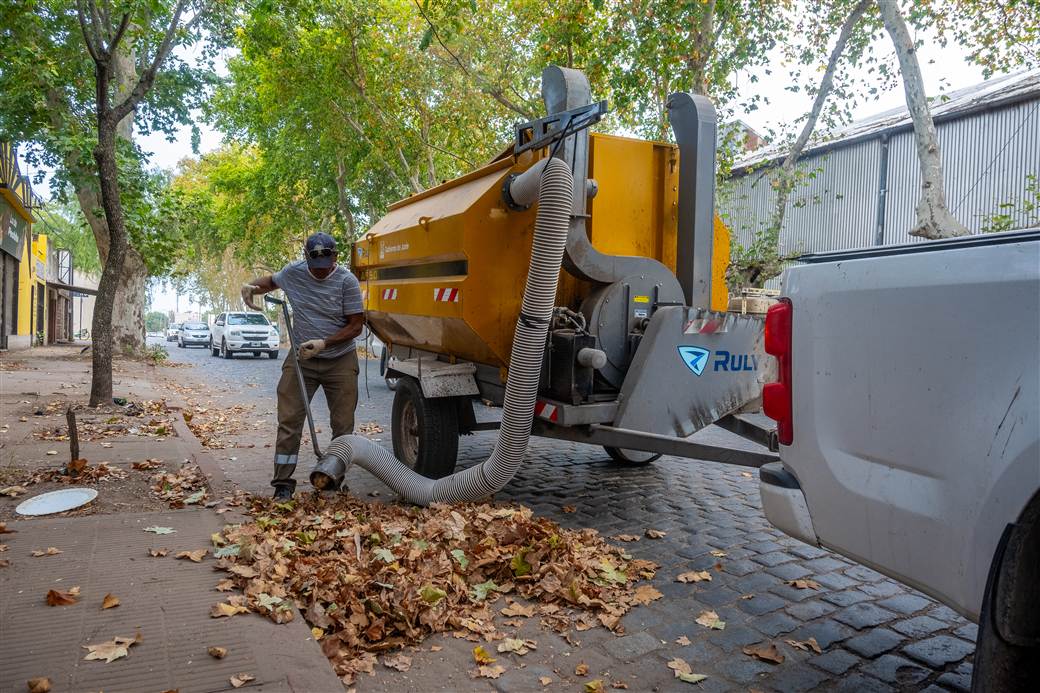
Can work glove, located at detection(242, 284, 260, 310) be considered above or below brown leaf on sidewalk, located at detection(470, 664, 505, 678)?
above

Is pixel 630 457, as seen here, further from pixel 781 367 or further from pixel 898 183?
pixel 898 183

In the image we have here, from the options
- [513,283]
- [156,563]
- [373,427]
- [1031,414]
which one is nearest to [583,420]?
[513,283]

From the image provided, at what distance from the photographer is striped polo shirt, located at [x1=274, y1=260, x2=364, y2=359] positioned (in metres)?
5.66

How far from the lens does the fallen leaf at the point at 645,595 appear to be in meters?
3.77

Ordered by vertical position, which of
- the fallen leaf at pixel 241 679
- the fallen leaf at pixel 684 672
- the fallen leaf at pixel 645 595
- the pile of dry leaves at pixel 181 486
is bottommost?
the fallen leaf at pixel 684 672

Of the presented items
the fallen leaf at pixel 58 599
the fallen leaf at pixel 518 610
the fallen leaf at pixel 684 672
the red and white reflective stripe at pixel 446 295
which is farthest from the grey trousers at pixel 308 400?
the fallen leaf at pixel 684 672

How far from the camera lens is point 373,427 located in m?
9.42

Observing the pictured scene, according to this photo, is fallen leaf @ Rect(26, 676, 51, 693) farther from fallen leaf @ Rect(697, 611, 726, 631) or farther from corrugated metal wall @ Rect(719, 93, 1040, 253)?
corrugated metal wall @ Rect(719, 93, 1040, 253)

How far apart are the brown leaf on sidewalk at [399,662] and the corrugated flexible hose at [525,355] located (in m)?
1.93

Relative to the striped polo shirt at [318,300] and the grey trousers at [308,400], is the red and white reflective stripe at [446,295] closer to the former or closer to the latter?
the striped polo shirt at [318,300]

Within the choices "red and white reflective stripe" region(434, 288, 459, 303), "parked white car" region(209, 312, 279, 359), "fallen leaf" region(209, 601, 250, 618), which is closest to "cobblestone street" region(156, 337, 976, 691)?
"fallen leaf" region(209, 601, 250, 618)

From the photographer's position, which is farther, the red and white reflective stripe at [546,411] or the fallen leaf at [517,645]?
the red and white reflective stripe at [546,411]

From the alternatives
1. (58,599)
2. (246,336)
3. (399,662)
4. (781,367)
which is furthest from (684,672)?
(246,336)

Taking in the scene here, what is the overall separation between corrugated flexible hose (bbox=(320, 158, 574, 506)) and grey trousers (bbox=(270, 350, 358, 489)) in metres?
0.32
